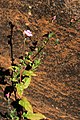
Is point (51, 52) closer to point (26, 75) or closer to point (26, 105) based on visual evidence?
point (26, 75)

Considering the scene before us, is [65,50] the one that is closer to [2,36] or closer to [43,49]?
[43,49]

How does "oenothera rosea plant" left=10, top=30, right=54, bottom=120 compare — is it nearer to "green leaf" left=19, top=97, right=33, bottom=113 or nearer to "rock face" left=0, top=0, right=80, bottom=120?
"green leaf" left=19, top=97, right=33, bottom=113

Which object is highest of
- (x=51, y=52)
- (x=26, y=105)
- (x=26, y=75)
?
(x=51, y=52)

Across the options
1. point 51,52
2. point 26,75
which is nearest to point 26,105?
point 26,75

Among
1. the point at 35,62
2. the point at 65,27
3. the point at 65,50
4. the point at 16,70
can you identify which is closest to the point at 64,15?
the point at 65,27

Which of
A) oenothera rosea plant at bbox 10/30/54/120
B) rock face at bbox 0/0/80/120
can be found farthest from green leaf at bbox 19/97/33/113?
rock face at bbox 0/0/80/120

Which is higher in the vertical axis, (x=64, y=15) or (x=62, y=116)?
(x=64, y=15)

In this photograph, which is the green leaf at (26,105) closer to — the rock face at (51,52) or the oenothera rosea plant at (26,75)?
the oenothera rosea plant at (26,75)

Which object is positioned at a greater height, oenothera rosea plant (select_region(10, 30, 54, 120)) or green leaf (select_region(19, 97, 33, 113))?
oenothera rosea plant (select_region(10, 30, 54, 120))
